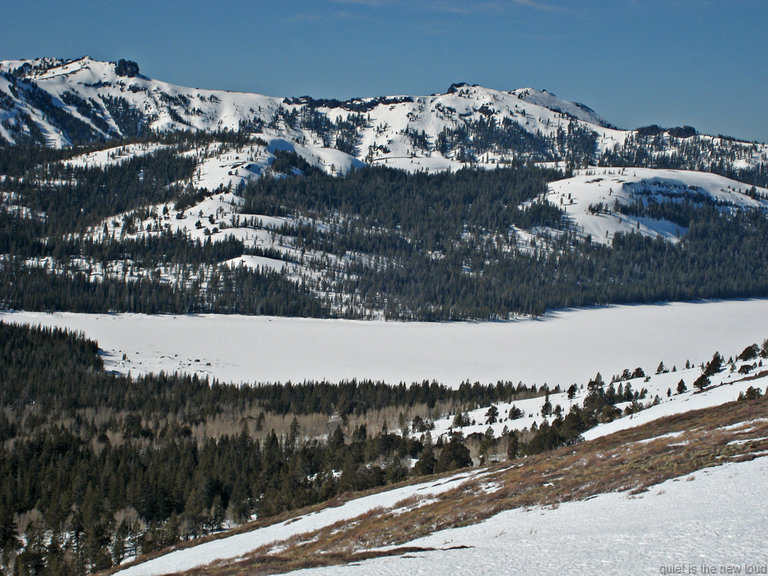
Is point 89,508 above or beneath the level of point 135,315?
beneath

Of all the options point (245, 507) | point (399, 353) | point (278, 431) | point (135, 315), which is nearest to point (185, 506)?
point (245, 507)

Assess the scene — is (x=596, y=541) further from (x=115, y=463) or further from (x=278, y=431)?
(x=278, y=431)

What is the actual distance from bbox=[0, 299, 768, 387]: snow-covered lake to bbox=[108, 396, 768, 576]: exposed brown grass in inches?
3750

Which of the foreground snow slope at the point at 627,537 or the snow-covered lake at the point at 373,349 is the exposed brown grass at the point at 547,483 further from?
the snow-covered lake at the point at 373,349

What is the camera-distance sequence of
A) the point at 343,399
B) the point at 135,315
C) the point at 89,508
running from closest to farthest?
1. the point at 89,508
2. the point at 343,399
3. the point at 135,315

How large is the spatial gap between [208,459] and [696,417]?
5608 cm

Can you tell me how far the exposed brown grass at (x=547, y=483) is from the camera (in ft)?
88.7

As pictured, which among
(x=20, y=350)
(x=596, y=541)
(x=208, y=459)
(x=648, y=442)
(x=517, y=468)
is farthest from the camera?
(x=20, y=350)

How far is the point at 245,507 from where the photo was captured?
6712 centimetres

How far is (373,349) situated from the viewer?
170 metres

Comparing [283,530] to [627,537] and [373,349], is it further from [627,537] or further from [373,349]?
[373,349]

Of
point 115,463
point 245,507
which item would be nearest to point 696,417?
point 245,507

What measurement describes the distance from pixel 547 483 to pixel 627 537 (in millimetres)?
15538

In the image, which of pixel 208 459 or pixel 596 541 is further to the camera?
pixel 208 459
